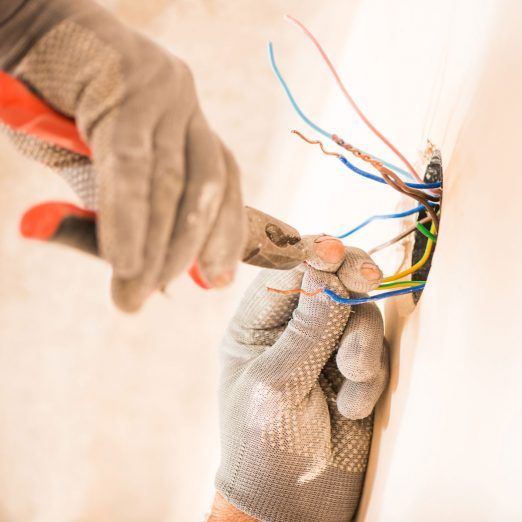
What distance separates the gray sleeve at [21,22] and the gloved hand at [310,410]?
1.24 ft

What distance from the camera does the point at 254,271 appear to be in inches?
47.2

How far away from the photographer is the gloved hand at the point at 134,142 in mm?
338

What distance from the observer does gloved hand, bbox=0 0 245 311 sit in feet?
1.11

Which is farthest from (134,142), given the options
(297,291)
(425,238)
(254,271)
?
(254,271)

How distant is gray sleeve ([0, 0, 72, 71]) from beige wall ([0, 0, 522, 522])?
0.41 metres

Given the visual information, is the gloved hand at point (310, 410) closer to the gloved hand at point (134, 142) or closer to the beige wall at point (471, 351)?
the beige wall at point (471, 351)

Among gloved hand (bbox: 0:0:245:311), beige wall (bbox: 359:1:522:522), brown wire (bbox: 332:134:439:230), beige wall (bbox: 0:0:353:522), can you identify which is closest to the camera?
gloved hand (bbox: 0:0:245:311)

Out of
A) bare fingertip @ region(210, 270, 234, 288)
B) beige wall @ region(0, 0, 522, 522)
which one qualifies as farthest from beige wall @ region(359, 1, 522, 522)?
bare fingertip @ region(210, 270, 234, 288)

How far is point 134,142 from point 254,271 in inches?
34.1

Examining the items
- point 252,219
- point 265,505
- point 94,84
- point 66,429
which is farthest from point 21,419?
point 94,84

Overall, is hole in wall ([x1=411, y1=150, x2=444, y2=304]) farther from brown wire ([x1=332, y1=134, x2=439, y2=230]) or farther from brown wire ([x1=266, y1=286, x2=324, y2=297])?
brown wire ([x1=266, y1=286, x2=324, y2=297])

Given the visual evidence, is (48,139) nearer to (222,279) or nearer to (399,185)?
(222,279)

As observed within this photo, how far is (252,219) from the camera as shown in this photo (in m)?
0.55

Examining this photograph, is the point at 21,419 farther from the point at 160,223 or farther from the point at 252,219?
the point at 160,223
